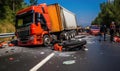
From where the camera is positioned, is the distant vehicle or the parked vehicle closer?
the parked vehicle

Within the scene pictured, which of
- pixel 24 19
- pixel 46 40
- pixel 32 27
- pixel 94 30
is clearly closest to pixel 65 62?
pixel 32 27

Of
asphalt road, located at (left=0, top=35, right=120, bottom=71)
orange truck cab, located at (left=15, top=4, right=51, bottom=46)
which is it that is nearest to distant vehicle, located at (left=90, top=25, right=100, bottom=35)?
orange truck cab, located at (left=15, top=4, right=51, bottom=46)

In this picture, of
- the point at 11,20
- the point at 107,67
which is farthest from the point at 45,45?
the point at 11,20

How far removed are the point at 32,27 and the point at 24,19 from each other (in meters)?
1.51

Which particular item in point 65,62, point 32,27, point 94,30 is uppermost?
point 32,27

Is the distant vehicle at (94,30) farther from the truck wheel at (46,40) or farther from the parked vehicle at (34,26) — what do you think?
the truck wheel at (46,40)

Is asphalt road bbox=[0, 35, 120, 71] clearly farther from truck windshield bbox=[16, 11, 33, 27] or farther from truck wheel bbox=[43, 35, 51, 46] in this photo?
truck windshield bbox=[16, 11, 33, 27]

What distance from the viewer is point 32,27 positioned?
69.9 ft

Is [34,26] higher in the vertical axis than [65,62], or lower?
higher

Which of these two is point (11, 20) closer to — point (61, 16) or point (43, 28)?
point (61, 16)

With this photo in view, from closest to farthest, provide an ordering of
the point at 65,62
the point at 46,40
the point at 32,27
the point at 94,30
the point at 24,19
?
the point at 65,62, the point at 32,27, the point at 24,19, the point at 46,40, the point at 94,30

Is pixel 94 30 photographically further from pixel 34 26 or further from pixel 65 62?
pixel 65 62

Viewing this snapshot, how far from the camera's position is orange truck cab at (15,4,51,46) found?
21.5m

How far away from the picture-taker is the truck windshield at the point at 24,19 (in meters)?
21.8
